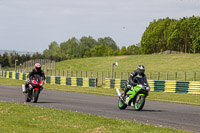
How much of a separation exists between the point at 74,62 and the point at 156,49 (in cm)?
3021

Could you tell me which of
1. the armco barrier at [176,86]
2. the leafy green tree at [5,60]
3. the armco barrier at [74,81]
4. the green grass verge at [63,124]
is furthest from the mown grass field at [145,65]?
the green grass verge at [63,124]

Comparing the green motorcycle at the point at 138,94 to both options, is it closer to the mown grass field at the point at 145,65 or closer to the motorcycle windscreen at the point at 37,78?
the motorcycle windscreen at the point at 37,78

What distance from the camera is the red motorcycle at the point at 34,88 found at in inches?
722

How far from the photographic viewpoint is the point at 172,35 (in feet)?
353

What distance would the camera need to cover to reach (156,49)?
12581cm

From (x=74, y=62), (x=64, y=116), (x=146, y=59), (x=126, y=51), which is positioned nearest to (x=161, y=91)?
(x=64, y=116)

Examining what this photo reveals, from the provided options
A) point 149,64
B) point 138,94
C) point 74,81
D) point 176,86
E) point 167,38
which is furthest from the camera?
point 167,38

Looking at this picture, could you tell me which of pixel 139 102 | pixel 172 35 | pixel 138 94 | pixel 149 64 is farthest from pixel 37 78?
pixel 172 35

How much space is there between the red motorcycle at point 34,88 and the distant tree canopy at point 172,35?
82.5 metres

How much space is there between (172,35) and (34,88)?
92131mm

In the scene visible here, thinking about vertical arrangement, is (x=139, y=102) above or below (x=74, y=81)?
below

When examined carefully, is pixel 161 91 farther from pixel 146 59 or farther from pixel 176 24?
pixel 176 24

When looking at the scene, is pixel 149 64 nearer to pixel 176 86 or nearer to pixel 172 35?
pixel 172 35

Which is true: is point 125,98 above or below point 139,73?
below
